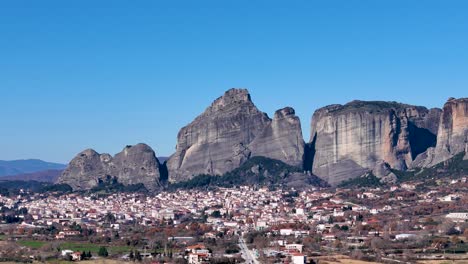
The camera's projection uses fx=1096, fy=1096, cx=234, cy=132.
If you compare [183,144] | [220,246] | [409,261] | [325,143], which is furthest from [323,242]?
[183,144]

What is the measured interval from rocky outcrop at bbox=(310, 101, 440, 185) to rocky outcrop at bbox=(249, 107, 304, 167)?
254 centimetres

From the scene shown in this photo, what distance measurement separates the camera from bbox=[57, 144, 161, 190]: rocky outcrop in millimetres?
131875

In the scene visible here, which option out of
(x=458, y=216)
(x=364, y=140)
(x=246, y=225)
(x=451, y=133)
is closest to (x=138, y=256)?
(x=246, y=225)

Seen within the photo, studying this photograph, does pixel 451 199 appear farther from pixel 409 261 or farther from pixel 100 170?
pixel 100 170

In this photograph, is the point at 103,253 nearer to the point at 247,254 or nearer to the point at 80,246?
the point at 80,246

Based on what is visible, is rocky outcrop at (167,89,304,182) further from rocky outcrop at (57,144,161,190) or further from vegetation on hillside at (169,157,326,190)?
rocky outcrop at (57,144,161,190)

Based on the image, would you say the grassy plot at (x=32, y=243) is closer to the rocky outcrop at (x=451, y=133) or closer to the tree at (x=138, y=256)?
the tree at (x=138, y=256)

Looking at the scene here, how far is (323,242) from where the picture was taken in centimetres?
7525

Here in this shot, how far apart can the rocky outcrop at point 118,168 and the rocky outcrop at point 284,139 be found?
44.2ft

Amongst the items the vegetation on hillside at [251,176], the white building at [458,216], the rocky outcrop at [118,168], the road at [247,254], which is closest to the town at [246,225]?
the road at [247,254]

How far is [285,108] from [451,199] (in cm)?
3424

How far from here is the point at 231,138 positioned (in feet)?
426

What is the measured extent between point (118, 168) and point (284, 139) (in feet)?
73.2

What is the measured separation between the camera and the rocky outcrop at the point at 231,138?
127062 mm
